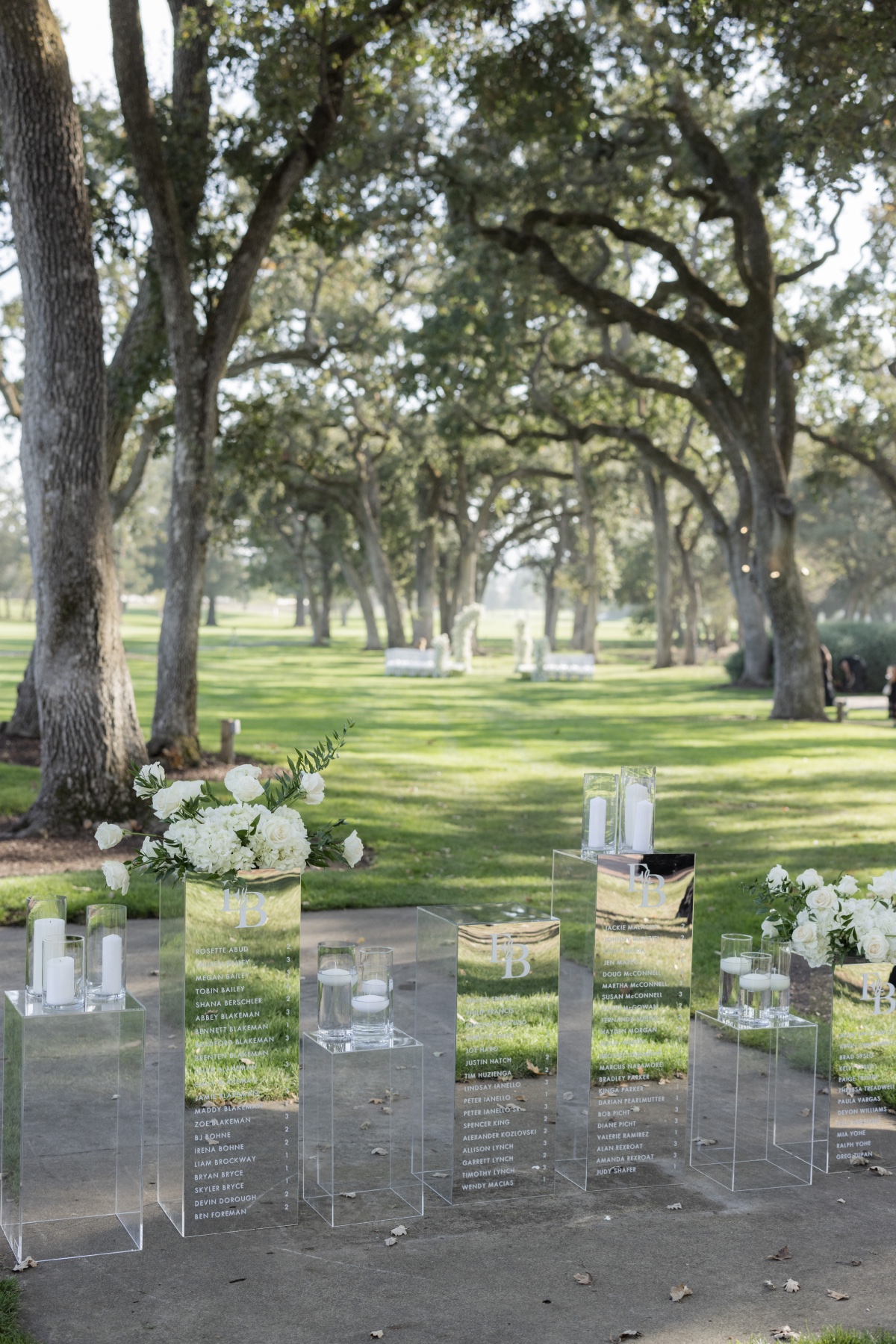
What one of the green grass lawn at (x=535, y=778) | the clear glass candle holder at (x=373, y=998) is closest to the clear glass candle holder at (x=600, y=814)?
the clear glass candle holder at (x=373, y=998)

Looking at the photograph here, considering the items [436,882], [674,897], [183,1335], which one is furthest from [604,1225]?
[436,882]

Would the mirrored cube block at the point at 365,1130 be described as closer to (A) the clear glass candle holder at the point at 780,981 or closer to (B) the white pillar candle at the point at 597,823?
(B) the white pillar candle at the point at 597,823

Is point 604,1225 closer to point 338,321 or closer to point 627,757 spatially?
point 627,757

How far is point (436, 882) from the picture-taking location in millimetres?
9930

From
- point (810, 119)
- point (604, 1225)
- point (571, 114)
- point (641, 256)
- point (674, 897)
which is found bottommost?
point (604, 1225)

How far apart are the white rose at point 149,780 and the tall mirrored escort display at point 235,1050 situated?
39 cm

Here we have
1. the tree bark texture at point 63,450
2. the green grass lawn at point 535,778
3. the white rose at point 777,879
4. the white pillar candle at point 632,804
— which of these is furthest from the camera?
the tree bark texture at point 63,450

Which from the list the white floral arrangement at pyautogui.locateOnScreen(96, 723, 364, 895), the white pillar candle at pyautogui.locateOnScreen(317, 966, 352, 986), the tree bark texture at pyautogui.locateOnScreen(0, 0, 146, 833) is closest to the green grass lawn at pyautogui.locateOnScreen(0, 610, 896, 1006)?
the tree bark texture at pyautogui.locateOnScreen(0, 0, 146, 833)

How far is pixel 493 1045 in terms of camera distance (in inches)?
183

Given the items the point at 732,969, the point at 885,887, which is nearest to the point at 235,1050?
the point at 732,969

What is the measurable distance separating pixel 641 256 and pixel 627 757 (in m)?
16.6

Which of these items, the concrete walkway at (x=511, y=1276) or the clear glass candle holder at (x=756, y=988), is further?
the clear glass candle holder at (x=756, y=988)

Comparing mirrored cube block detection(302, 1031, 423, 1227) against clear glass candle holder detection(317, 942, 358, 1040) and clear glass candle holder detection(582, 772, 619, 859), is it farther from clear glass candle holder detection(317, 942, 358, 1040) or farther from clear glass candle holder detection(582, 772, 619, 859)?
clear glass candle holder detection(582, 772, 619, 859)

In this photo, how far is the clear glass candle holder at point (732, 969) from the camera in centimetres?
517
